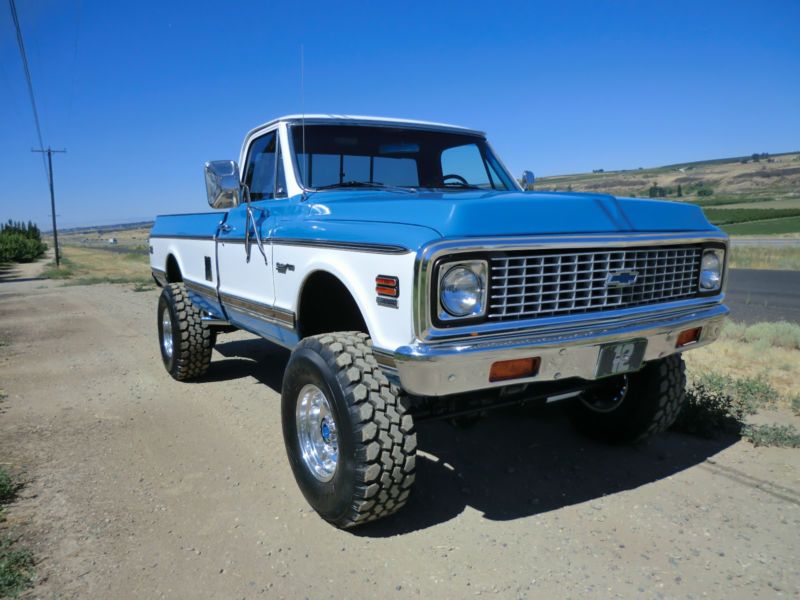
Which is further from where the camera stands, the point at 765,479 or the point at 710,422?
the point at 710,422

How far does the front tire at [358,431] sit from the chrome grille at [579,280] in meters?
0.63

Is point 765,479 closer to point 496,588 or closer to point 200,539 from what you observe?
point 496,588

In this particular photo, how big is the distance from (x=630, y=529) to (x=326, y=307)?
80.4 inches

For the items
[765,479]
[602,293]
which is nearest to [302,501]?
[602,293]

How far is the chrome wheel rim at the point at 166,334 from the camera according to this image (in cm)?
602

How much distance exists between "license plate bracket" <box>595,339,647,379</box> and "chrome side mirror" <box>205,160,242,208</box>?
2.62 m

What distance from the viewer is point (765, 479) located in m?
3.48

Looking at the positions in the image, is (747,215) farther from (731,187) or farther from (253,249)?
(253,249)

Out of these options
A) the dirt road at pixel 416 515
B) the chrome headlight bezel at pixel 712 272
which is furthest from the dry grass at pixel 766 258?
the dirt road at pixel 416 515

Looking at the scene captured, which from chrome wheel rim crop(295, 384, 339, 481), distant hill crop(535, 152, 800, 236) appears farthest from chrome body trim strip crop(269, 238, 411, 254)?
distant hill crop(535, 152, 800, 236)

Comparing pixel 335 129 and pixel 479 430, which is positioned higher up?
pixel 335 129

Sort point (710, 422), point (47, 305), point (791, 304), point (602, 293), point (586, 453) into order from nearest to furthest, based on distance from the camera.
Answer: point (602, 293)
point (586, 453)
point (710, 422)
point (791, 304)
point (47, 305)

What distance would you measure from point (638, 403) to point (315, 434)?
2024 mm

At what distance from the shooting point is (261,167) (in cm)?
451
